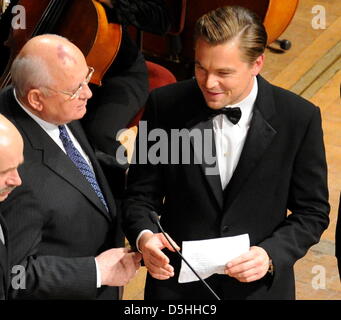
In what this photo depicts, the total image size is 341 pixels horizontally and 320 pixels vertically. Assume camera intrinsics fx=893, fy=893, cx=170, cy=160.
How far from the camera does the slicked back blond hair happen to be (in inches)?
128

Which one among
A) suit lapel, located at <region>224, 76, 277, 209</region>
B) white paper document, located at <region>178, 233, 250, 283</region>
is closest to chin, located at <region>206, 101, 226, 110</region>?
suit lapel, located at <region>224, 76, 277, 209</region>

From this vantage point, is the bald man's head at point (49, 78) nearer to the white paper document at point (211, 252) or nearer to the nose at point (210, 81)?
the nose at point (210, 81)

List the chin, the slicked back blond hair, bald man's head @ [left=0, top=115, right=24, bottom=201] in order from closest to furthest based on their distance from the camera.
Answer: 1. bald man's head @ [left=0, top=115, right=24, bottom=201]
2. the slicked back blond hair
3. the chin

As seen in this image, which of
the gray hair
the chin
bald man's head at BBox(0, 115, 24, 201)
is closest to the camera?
bald man's head at BBox(0, 115, 24, 201)

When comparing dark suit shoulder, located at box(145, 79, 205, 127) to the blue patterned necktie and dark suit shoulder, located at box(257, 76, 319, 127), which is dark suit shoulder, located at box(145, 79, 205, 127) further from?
the blue patterned necktie

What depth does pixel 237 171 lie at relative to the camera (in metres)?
3.39

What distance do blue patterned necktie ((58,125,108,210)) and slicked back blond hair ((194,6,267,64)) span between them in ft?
2.38

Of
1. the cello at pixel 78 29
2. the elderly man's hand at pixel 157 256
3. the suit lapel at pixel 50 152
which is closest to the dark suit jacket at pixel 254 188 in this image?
the elderly man's hand at pixel 157 256

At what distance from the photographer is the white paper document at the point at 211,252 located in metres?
3.34

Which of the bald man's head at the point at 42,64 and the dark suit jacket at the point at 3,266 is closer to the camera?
the dark suit jacket at the point at 3,266

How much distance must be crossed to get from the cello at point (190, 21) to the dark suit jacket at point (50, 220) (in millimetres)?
2385

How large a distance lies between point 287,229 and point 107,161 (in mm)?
1049

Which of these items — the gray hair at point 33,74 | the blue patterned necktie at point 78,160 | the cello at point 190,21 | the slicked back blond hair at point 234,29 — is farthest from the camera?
the cello at point 190,21

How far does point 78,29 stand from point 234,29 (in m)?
1.60
